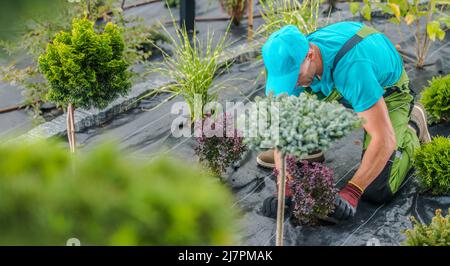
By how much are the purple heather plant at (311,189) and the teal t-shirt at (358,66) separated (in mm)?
421

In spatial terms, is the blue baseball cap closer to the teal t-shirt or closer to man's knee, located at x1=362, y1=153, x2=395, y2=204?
the teal t-shirt

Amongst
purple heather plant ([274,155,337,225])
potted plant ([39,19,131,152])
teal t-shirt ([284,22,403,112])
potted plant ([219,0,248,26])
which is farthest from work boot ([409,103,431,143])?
potted plant ([219,0,248,26])

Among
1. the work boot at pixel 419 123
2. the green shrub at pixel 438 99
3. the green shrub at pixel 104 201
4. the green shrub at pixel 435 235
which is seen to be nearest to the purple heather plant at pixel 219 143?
the work boot at pixel 419 123

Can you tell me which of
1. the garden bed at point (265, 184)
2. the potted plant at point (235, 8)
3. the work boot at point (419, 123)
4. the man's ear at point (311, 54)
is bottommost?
the garden bed at point (265, 184)

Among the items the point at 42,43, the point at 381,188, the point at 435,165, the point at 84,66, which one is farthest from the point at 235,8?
the point at 435,165

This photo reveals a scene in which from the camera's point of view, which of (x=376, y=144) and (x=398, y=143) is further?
(x=398, y=143)

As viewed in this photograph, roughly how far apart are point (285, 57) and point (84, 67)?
4.17 ft

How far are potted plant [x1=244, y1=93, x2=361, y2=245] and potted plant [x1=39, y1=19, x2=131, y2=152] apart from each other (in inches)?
50.1

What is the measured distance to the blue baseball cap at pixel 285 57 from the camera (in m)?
3.23

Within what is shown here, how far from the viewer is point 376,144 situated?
359 centimetres

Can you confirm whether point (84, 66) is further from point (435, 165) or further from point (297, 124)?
point (435, 165)

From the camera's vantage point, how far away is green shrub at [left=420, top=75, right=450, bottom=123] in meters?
4.44

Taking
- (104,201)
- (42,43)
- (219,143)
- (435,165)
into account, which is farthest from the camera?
(42,43)

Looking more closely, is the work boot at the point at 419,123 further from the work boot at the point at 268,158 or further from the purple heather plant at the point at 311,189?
the purple heather plant at the point at 311,189
